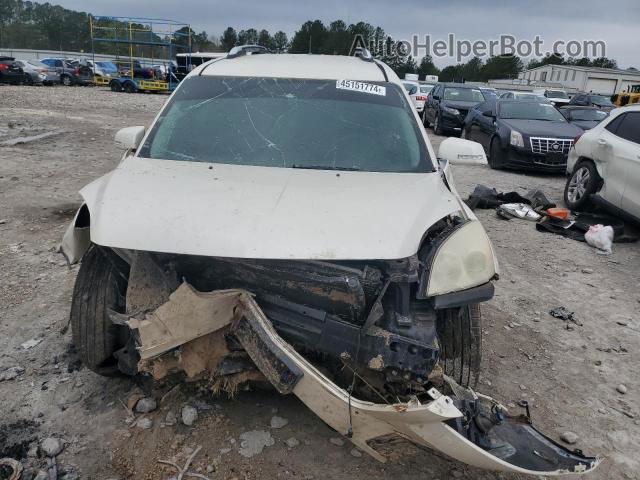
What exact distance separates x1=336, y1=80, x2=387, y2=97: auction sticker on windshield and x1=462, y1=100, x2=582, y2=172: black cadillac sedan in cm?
709

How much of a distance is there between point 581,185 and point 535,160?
8.48 ft

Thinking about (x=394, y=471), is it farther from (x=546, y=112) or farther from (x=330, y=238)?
(x=546, y=112)

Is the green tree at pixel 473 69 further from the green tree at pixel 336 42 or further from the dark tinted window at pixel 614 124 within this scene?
the dark tinted window at pixel 614 124

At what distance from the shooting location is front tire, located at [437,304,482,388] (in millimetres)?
2794

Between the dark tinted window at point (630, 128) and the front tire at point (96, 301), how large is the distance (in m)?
6.38

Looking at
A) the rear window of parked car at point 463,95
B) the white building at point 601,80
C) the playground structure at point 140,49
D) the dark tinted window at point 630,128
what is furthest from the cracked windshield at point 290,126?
the white building at point 601,80

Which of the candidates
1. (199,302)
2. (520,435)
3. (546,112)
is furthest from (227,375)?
(546,112)

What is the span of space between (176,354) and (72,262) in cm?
86

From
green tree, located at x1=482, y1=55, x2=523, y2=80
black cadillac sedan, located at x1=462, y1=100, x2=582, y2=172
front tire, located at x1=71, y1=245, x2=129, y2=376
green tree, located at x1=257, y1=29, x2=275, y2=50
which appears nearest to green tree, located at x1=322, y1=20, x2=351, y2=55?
green tree, located at x1=257, y1=29, x2=275, y2=50

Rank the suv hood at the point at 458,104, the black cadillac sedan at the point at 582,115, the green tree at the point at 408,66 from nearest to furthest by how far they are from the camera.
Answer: the black cadillac sedan at the point at 582,115 < the suv hood at the point at 458,104 < the green tree at the point at 408,66

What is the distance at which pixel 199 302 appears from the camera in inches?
88.7

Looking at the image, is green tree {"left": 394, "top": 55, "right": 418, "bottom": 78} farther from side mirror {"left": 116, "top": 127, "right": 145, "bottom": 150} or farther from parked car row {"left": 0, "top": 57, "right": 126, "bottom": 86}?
side mirror {"left": 116, "top": 127, "right": 145, "bottom": 150}

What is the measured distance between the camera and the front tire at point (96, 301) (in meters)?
2.75

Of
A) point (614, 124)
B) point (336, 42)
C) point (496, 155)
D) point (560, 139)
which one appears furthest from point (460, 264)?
point (336, 42)
